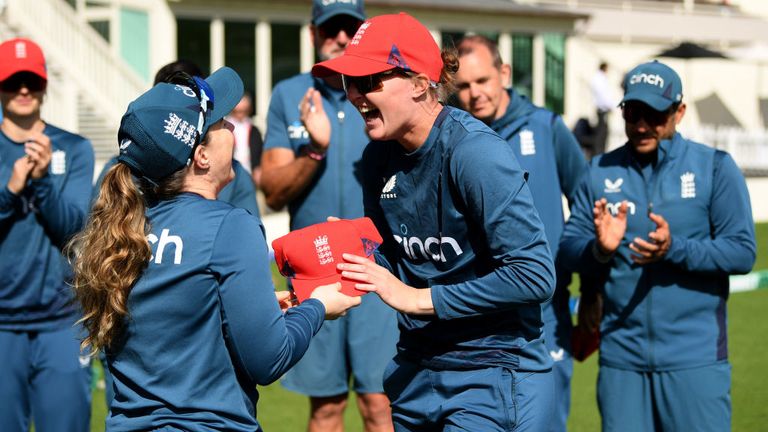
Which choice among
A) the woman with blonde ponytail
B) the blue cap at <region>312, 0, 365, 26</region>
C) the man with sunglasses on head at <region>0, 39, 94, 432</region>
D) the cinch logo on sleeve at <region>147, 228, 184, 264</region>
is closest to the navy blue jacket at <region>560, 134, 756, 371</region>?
the blue cap at <region>312, 0, 365, 26</region>

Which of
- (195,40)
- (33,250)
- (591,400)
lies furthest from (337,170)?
(195,40)

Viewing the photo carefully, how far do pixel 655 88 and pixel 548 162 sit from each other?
3.08ft

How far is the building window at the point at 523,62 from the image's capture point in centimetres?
3288

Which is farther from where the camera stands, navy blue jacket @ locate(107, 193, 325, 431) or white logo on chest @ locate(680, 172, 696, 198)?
white logo on chest @ locate(680, 172, 696, 198)

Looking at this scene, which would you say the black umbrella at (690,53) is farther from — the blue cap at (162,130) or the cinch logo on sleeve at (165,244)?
the cinch logo on sleeve at (165,244)

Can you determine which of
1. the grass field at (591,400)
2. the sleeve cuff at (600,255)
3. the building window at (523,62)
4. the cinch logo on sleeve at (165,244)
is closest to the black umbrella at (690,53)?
the building window at (523,62)

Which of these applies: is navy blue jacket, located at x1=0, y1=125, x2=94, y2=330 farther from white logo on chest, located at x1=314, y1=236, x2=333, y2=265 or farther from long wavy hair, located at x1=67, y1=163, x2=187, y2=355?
white logo on chest, located at x1=314, y1=236, x2=333, y2=265

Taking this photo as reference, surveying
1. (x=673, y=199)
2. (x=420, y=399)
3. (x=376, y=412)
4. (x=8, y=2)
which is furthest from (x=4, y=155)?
(x=8, y=2)

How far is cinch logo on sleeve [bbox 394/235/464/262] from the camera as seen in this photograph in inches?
155

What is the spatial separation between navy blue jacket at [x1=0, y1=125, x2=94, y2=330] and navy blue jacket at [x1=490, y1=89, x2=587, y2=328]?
2357 millimetres

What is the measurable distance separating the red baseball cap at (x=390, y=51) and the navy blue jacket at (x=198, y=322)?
704 mm

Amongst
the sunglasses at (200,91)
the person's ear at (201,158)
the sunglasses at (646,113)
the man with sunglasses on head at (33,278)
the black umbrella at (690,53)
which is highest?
the black umbrella at (690,53)

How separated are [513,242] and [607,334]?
1874mm

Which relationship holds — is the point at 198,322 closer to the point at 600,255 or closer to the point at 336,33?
the point at 600,255
